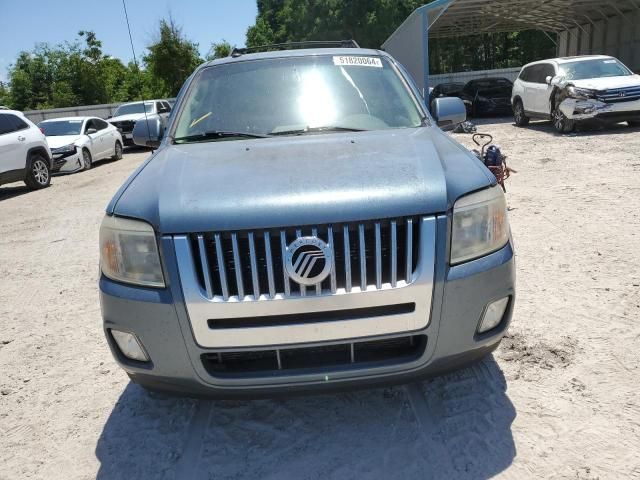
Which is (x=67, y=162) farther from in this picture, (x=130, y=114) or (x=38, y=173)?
(x=130, y=114)

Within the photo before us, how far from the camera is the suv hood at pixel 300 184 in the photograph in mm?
2104

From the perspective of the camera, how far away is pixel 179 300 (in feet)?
6.93

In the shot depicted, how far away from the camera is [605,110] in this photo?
11312 millimetres

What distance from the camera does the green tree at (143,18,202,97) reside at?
30.3 m

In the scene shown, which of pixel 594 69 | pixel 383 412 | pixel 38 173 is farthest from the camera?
pixel 594 69

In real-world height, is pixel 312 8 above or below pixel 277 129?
above

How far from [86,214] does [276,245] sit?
7.21 meters

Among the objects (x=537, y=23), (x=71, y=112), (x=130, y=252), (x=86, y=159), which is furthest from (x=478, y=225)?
(x=71, y=112)

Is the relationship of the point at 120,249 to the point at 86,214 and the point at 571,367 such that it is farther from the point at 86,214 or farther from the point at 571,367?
the point at 86,214

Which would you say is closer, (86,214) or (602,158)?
(86,214)

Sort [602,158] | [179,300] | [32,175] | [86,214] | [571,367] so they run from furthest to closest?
[32,175], [602,158], [86,214], [571,367], [179,300]

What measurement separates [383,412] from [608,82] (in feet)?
37.2

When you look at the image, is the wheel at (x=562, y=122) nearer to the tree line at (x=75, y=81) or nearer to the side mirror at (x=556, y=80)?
the side mirror at (x=556, y=80)

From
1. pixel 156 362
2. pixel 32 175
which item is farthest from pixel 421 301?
pixel 32 175
